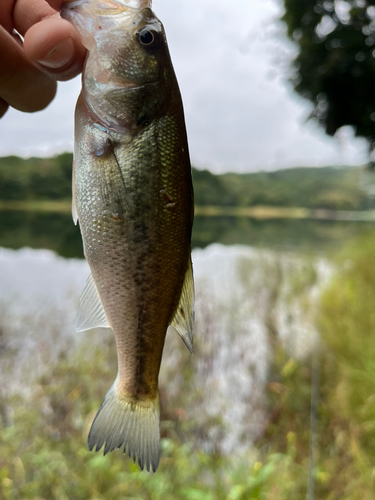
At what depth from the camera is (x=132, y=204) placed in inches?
29.4

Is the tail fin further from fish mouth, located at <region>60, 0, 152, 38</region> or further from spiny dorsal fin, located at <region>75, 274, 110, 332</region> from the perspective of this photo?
fish mouth, located at <region>60, 0, 152, 38</region>

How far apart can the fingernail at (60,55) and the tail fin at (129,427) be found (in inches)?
27.4

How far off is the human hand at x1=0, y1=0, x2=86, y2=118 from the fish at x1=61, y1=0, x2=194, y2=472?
0.05m

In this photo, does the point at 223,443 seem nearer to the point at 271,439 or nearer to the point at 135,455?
the point at 271,439

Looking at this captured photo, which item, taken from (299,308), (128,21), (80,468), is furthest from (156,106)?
(299,308)

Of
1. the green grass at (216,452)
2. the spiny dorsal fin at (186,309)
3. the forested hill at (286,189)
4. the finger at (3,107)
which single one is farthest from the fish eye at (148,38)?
the forested hill at (286,189)

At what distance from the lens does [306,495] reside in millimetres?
2840

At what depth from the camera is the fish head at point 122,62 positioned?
78 centimetres

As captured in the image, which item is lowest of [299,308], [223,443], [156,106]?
[223,443]

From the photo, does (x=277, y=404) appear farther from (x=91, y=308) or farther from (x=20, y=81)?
(x=20, y=81)

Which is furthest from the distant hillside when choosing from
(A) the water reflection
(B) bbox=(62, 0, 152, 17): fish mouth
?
(B) bbox=(62, 0, 152, 17): fish mouth

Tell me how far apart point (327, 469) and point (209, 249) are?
1126 centimetres

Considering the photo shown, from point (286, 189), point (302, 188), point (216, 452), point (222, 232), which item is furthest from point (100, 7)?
point (222, 232)

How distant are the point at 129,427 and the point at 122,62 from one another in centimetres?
78
